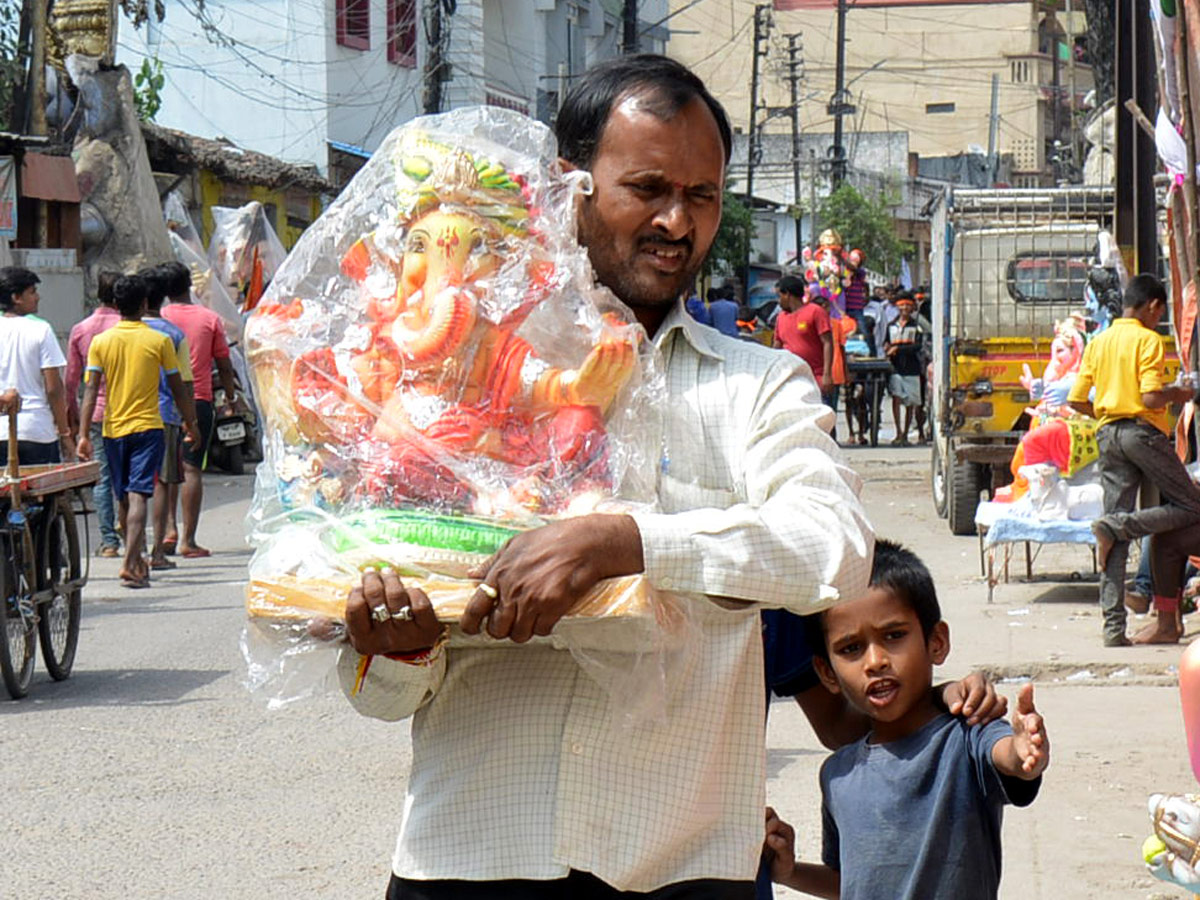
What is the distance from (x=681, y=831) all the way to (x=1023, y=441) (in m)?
8.97

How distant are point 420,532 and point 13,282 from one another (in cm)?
1000

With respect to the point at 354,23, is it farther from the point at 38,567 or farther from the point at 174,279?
the point at 38,567

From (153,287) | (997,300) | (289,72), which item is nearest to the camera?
(153,287)

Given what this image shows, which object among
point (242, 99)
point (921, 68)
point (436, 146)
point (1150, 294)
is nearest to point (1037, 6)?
point (921, 68)

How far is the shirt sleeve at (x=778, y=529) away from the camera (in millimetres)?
2193

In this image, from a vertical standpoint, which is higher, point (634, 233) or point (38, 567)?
point (634, 233)

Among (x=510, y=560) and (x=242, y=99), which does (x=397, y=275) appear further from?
(x=242, y=99)

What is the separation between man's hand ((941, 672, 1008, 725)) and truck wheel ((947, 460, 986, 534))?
10609 millimetres

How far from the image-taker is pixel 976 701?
10.2 ft

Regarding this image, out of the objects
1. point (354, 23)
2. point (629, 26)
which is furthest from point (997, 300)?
point (354, 23)

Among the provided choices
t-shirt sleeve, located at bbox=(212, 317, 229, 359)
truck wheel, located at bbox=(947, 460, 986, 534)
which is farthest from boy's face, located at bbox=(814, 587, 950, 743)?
t-shirt sleeve, located at bbox=(212, 317, 229, 359)

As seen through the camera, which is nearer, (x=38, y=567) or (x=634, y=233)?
(x=634, y=233)

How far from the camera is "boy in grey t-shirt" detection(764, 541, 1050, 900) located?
3.14 meters

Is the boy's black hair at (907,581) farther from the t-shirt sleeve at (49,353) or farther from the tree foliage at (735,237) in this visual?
the tree foliage at (735,237)
